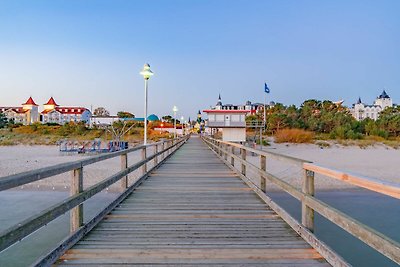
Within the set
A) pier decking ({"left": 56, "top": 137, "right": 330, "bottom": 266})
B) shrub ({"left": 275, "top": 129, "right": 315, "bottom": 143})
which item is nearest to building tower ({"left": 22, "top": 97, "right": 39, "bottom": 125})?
shrub ({"left": 275, "top": 129, "right": 315, "bottom": 143})

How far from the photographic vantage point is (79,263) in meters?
3.12

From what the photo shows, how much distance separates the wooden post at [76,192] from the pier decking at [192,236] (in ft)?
0.69

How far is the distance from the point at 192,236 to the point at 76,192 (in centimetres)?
142

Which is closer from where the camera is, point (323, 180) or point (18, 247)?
point (18, 247)

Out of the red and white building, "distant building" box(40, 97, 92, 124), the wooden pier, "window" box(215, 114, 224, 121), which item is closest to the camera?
the wooden pier

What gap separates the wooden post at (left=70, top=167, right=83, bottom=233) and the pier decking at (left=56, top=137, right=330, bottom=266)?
0.21m

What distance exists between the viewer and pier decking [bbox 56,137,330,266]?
3248 millimetres

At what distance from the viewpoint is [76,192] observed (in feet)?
12.3

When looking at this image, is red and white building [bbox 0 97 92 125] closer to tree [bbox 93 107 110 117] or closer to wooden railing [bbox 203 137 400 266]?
tree [bbox 93 107 110 117]

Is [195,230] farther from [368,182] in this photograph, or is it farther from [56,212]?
[368,182]

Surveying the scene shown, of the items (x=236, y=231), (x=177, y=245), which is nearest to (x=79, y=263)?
(x=177, y=245)

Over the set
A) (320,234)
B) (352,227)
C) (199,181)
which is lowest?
(320,234)

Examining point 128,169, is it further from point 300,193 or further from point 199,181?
point 300,193

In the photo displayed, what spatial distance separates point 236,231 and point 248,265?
3.43 ft
